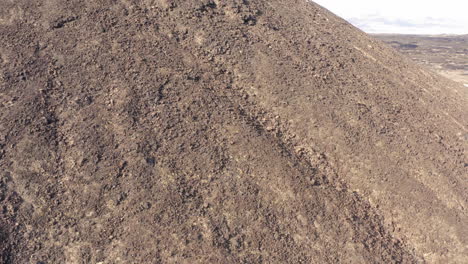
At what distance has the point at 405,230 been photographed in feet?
20.1

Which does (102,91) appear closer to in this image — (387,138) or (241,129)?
(241,129)

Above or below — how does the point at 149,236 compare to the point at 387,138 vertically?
below

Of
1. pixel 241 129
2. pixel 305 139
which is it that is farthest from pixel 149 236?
pixel 305 139

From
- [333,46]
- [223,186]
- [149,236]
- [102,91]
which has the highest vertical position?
[333,46]

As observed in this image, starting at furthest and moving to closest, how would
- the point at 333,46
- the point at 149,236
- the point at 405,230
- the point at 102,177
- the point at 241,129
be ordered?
the point at 333,46
the point at 241,129
the point at 405,230
the point at 102,177
the point at 149,236

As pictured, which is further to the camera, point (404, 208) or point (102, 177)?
point (404, 208)

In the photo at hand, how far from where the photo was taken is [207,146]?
6.32m

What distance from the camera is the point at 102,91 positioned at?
6.74 meters

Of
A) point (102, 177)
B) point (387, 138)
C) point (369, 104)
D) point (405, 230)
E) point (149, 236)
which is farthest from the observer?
point (369, 104)

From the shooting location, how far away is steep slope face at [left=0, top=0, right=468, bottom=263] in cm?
523


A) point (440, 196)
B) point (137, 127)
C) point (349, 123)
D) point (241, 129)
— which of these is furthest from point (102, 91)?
point (440, 196)

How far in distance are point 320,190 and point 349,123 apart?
2.04 meters

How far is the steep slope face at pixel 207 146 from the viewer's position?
5230 millimetres

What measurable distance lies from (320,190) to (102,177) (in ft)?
12.6
